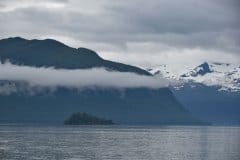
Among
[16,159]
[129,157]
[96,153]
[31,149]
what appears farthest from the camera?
[31,149]

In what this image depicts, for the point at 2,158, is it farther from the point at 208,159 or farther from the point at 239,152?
the point at 239,152

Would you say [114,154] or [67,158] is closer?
[67,158]

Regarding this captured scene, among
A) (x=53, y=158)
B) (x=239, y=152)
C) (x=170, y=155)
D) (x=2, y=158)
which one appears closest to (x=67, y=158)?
(x=53, y=158)

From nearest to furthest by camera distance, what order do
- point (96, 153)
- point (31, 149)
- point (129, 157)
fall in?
point (129, 157) → point (96, 153) → point (31, 149)

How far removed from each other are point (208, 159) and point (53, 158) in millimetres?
35583

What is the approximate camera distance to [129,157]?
5733 inches

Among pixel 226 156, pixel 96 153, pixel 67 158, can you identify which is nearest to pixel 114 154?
pixel 96 153

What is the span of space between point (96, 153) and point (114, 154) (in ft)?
17.9

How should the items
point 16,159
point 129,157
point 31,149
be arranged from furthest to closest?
point 31,149 < point 129,157 < point 16,159

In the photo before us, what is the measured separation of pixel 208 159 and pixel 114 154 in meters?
24.0

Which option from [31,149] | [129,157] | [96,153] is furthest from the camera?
[31,149]

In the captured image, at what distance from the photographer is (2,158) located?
136 m

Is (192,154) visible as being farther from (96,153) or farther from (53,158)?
(53,158)

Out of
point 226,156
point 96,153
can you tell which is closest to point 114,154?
point 96,153
